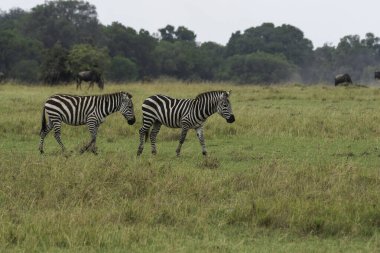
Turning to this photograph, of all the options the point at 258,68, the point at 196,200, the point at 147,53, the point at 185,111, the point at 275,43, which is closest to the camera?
the point at 196,200

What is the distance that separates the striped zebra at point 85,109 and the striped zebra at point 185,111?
17.4 inches

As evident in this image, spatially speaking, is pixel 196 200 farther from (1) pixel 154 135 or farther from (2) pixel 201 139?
(1) pixel 154 135

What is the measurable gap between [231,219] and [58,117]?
682 cm

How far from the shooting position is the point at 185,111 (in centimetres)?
1193

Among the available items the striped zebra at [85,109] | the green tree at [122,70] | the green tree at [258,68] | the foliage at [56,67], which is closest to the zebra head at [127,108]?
the striped zebra at [85,109]

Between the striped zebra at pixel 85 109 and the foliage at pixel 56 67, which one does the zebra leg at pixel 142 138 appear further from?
the foliage at pixel 56 67

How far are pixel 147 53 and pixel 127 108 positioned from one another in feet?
158

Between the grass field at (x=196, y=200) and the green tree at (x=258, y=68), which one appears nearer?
the grass field at (x=196, y=200)

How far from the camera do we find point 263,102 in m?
21.9

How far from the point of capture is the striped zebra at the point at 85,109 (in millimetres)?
12359

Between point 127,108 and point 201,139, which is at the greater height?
point 127,108

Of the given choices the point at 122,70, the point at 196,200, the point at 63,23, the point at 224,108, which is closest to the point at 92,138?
the point at 224,108

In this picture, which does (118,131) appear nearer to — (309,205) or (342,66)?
(309,205)

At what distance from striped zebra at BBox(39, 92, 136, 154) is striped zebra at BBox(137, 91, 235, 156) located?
442 mm
